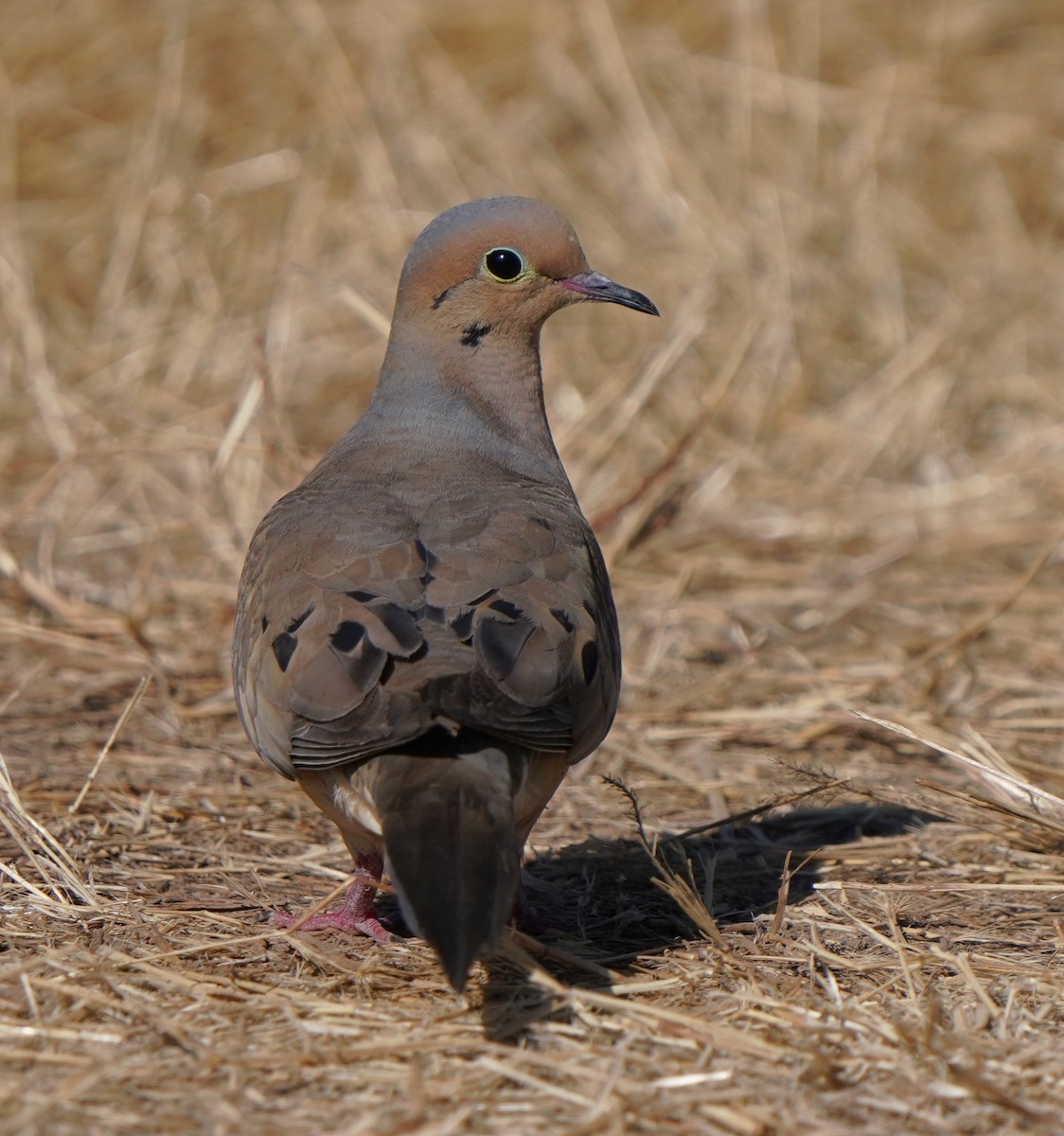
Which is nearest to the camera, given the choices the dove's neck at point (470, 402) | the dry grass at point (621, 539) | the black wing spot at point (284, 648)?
the dry grass at point (621, 539)

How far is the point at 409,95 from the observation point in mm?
9094

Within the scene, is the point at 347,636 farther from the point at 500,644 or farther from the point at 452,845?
the point at 452,845

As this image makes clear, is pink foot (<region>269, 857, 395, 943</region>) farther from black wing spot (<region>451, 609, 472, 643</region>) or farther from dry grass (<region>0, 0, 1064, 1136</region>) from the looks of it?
black wing spot (<region>451, 609, 472, 643</region>)

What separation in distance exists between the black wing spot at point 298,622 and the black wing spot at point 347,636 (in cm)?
13

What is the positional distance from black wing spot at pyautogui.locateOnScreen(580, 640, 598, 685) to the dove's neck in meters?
0.89

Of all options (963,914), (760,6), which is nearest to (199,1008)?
(963,914)

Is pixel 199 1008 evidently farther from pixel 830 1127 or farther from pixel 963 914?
pixel 963 914

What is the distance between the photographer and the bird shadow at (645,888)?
330 cm

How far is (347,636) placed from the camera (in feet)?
10.4

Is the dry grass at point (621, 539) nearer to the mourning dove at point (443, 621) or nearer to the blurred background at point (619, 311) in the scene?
the blurred background at point (619, 311)

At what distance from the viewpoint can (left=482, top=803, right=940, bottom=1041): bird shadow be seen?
130 inches

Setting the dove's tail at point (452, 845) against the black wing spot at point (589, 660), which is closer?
the dove's tail at point (452, 845)

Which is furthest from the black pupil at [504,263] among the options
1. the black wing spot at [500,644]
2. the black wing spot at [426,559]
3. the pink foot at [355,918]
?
the pink foot at [355,918]

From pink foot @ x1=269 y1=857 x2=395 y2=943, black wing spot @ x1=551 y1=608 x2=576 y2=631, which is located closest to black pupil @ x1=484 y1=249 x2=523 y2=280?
black wing spot @ x1=551 y1=608 x2=576 y2=631
